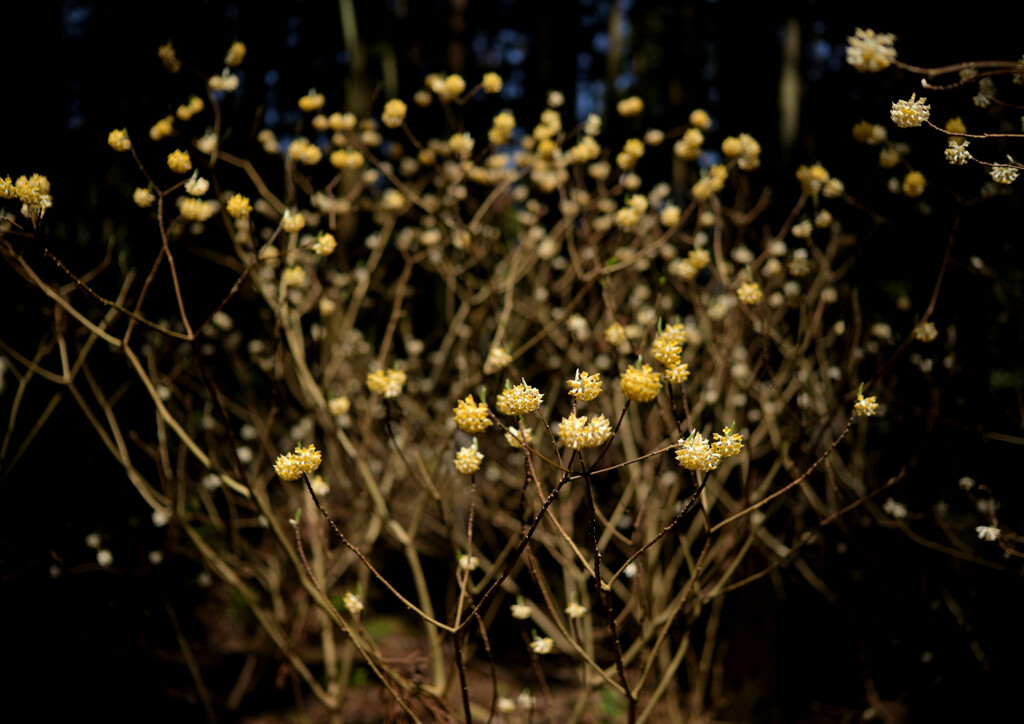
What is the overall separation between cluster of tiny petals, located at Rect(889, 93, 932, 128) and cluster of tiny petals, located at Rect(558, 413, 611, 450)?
1.10 meters

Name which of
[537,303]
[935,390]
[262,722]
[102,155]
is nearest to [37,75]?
[102,155]

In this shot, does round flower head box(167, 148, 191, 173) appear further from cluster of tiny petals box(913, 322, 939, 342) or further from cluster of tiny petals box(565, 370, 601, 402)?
cluster of tiny petals box(913, 322, 939, 342)

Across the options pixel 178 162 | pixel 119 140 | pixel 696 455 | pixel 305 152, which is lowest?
pixel 696 455

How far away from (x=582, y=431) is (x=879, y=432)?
3.44 metres

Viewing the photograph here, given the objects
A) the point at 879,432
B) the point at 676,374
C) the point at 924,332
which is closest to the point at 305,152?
the point at 676,374

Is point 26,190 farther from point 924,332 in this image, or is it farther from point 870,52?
point 924,332

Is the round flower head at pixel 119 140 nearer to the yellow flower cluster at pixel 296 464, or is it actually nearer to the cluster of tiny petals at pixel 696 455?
the yellow flower cluster at pixel 296 464

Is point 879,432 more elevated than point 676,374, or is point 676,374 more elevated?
point 676,374

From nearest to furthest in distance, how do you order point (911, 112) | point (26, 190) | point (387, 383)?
point (911, 112) → point (26, 190) → point (387, 383)

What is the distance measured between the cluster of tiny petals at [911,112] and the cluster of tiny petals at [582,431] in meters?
1.10

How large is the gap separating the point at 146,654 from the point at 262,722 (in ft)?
2.57

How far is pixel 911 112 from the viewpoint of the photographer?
158cm

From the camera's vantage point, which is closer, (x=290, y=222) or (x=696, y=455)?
(x=696, y=455)

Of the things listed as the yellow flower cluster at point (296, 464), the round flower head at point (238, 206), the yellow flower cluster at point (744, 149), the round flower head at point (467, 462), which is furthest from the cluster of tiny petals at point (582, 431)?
the yellow flower cluster at point (744, 149)
